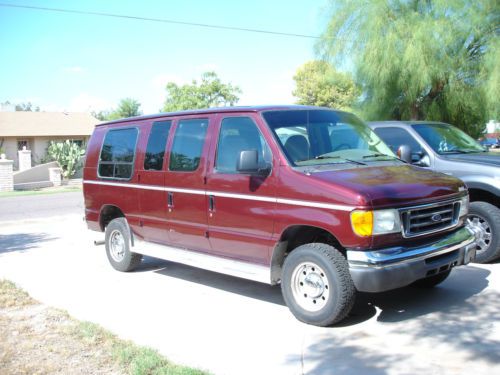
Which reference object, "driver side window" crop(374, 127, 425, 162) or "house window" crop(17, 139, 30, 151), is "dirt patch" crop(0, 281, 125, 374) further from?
"house window" crop(17, 139, 30, 151)

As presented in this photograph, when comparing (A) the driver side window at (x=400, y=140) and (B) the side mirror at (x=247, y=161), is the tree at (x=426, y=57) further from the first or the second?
(B) the side mirror at (x=247, y=161)

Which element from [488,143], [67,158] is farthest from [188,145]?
[488,143]

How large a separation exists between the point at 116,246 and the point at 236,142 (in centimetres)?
298

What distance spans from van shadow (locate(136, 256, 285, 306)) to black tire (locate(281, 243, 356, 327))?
78 centimetres

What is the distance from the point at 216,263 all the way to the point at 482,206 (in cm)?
369

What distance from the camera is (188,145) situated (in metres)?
6.76

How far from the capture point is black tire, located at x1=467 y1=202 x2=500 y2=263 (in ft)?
24.0

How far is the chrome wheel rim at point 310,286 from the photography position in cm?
527

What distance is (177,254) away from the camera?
689cm

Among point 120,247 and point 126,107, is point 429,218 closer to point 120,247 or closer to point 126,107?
point 120,247

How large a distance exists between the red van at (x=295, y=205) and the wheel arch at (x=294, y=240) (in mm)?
12

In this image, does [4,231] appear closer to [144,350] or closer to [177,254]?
[177,254]

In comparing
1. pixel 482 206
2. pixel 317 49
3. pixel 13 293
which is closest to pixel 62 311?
pixel 13 293

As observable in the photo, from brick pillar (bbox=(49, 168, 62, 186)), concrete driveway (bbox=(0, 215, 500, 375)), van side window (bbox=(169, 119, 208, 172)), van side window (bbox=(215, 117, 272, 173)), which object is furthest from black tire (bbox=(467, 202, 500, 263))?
brick pillar (bbox=(49, 168, 62, 186))
